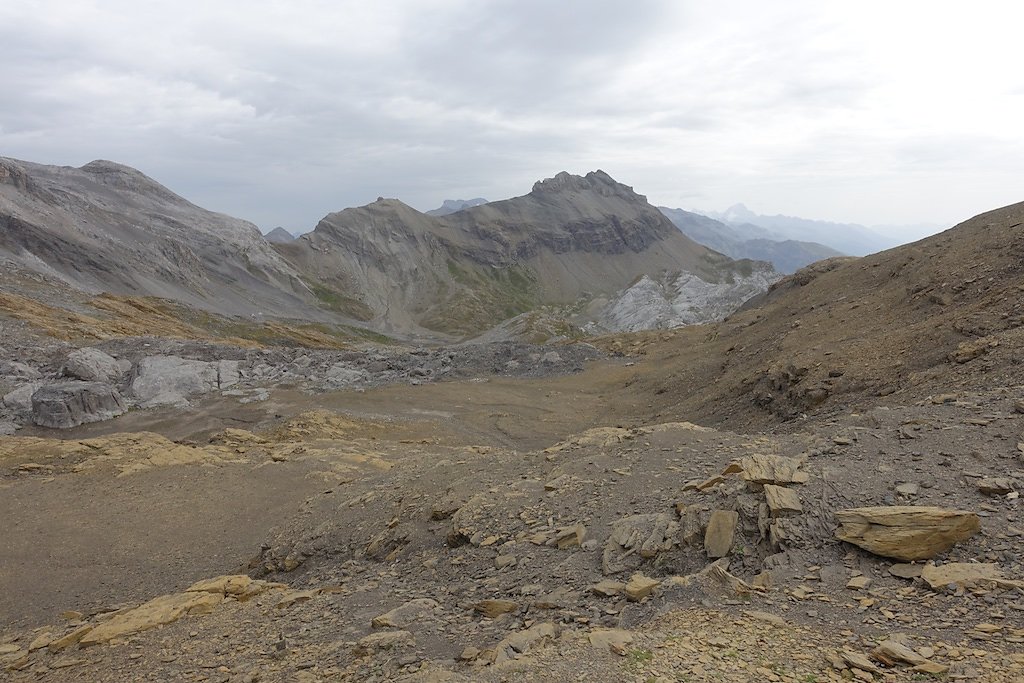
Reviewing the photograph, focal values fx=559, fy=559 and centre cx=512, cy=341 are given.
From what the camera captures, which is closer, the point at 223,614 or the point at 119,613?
the point at 223,614

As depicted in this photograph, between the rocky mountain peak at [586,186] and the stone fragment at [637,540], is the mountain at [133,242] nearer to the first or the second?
the stone fragment at [637,540]

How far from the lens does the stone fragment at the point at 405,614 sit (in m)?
7.53

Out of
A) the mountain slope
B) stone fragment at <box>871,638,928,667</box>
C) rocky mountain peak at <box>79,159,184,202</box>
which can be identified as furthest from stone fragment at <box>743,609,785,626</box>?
rocky mountain peak at <box>79,159,184,202</box>

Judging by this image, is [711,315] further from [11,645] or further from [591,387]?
[11,645]

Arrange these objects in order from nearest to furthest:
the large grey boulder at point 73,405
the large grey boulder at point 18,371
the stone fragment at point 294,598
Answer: the stone fragment at point 294,598 < the large grey boulder at point 73,405 < the large grey boulder at point 18,371

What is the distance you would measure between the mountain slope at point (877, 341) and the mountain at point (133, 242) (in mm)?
70535

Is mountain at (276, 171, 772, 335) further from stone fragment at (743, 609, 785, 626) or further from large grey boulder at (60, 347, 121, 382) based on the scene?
stone fragment at (743, 609, 785, 626)

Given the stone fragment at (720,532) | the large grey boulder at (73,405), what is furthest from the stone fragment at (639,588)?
the large grey boulder at (73,405)

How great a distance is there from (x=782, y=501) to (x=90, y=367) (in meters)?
30.3

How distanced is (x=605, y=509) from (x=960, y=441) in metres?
5.51

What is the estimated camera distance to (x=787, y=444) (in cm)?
1032

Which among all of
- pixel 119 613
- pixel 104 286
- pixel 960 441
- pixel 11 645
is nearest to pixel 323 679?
pixel 119 613

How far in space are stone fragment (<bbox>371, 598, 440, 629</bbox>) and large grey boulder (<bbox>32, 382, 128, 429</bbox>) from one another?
2048cm

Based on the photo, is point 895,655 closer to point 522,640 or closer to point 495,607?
point 522,640
